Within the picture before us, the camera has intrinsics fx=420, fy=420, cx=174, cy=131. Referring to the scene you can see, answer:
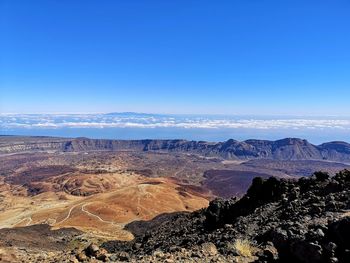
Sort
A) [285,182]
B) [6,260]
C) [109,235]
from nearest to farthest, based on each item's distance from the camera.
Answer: [6,260] → [285,182] → [109,235]

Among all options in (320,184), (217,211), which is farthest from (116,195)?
(320,184)

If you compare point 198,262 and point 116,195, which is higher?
point 198,262

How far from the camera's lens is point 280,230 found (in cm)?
1825

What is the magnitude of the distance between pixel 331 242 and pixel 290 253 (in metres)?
1.78

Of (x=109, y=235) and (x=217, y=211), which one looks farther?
(x=109, y=235)

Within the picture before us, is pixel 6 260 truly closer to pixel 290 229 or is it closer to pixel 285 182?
pixel 290 229

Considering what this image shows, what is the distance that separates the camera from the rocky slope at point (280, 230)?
54.6 feet

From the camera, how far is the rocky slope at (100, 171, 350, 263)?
54.6ft

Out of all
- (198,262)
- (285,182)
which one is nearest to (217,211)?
(285,182)

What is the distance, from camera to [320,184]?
33438mm

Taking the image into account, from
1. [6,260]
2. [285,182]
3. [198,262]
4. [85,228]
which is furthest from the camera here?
[85,228]

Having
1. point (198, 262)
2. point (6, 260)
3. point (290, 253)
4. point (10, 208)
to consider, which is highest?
point (290, 253)

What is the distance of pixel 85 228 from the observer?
77.4 meters

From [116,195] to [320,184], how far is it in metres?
85.4
